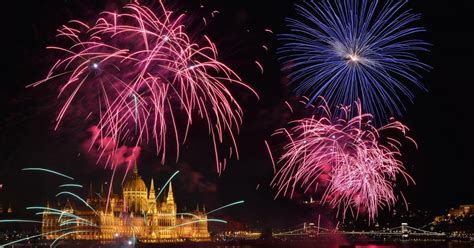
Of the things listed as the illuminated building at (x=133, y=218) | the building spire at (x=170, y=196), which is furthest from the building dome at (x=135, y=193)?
the building spire at (x=170, y=196)

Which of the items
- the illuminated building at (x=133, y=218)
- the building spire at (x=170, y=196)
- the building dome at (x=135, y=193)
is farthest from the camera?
the building spire at (x=170, y=196)

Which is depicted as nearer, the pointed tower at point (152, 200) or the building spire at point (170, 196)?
the pointed tower at point (152, 200)

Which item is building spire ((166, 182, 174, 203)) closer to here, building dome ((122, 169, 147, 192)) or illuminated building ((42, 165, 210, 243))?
illuminated building ((42, 165, 210, 243))

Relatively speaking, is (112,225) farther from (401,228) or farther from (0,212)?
(401,228)

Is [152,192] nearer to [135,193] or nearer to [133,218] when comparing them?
[135,193]

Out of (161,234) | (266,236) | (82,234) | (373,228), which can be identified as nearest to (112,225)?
(82,234)

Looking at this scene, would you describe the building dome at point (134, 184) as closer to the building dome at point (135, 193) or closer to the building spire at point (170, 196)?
the building dome at point (135, 193)

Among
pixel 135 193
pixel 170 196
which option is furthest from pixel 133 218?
pixel 170 196
